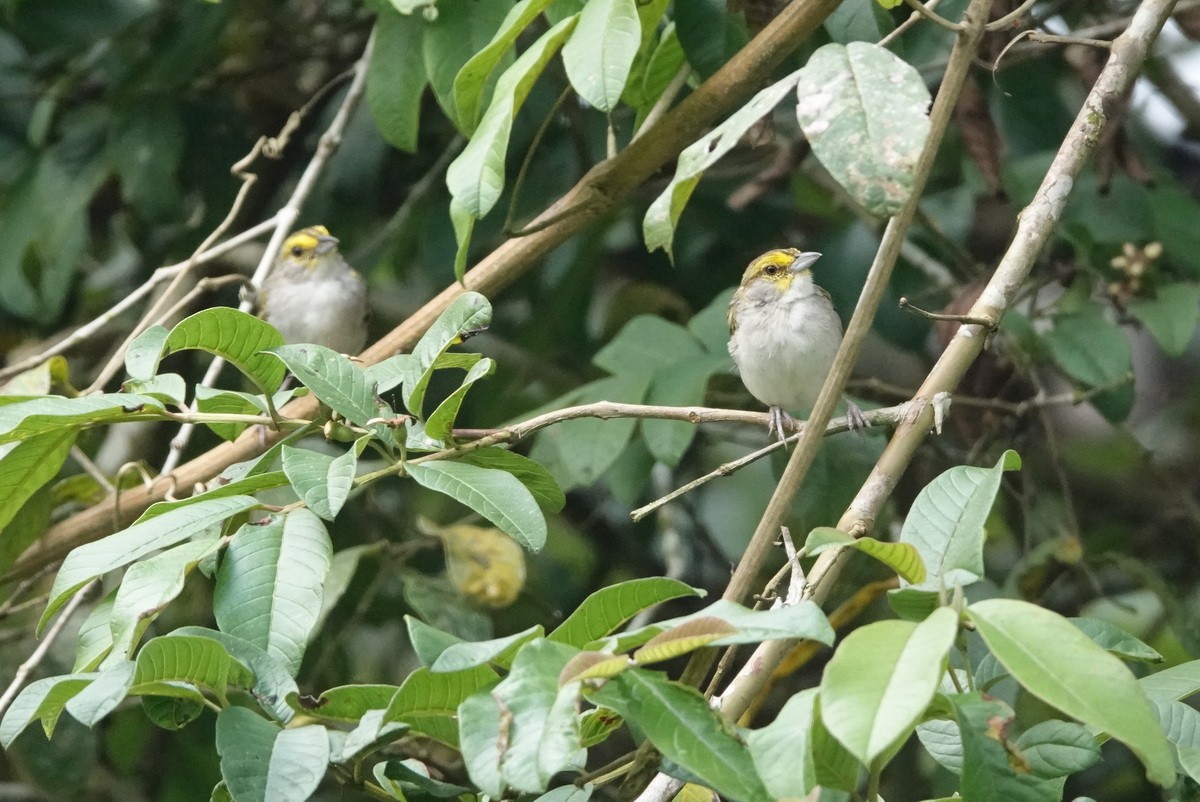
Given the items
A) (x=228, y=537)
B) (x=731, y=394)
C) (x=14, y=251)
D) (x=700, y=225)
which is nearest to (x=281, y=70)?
(x=14, y=251)

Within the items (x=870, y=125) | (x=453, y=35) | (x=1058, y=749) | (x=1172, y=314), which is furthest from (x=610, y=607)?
(x=1172, y=314)

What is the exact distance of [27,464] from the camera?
8.11ft

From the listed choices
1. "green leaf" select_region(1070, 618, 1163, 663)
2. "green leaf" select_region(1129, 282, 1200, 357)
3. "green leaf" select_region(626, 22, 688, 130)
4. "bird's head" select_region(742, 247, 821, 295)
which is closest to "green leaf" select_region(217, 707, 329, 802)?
"green leaf" select_region(1070, 618, 1163, 663)

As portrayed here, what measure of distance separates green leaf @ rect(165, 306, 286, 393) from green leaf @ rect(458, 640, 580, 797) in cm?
85

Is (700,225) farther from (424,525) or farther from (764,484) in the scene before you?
(424,525)

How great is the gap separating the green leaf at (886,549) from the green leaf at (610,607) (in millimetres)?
219

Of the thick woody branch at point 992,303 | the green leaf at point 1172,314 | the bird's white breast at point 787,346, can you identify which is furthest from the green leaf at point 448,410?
the green leaf at point 1172,314

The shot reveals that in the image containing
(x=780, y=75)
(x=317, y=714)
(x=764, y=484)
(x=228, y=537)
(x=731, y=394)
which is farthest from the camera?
(x=764, y=484)

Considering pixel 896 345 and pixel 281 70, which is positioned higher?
pixel 281 70

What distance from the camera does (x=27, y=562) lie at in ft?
11.4

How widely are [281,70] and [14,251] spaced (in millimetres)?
1296

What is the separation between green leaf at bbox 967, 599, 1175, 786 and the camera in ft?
4.03

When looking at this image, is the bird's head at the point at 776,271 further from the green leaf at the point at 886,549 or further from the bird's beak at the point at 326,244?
the green leaf at the point at 886,549

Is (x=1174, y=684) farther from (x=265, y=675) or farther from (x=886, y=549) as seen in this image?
(x=265, y=675)
